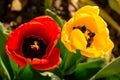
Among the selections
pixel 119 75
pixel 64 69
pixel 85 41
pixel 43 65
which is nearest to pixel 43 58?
pixel 43 65

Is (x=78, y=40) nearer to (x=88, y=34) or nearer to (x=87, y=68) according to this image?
(x=88, y=34)

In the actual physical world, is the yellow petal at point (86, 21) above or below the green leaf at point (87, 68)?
above

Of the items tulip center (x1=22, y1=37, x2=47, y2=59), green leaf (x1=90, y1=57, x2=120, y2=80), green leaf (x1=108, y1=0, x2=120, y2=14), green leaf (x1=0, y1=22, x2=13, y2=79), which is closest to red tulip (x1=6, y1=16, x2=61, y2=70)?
tulip center (x1=22, y1=37, x2=47, y2=59)

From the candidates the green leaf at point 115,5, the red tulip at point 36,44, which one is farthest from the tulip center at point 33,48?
the green leaf at point 115,5

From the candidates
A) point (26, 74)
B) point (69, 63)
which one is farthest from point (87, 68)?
point (26, 74)

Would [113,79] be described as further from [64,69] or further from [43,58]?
[43,58]

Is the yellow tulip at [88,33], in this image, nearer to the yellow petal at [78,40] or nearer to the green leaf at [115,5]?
the yellow petal at [78,40]

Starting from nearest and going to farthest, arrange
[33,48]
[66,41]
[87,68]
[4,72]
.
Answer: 1. [66,41]
2. [33,48]
3. [4,72]
4. [87,68]
